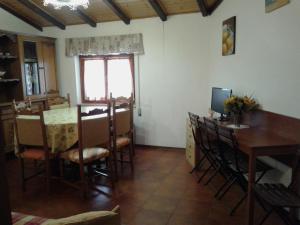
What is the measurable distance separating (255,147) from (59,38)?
4.45 m

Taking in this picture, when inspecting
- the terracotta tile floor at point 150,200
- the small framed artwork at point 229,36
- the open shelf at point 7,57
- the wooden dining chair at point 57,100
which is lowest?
the terracotta tile floor at point 150,200

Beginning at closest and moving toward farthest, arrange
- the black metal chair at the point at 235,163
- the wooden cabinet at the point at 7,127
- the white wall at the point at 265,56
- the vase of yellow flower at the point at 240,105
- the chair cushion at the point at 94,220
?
1. the chair cushion at the point at 94,220
2. the white wall at the point at 265,56
3. the black metal chair at the point at 235,163
4. the vase of yellow flower at the point at 240,105
5. the wooden cabinet at the point at 7,127

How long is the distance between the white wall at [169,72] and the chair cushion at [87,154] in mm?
1853

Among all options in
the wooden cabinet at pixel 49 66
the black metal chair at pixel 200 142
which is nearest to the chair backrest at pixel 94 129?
the black metal chair at pixel 200 142

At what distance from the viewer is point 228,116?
3385 mm

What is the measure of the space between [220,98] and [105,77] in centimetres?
248

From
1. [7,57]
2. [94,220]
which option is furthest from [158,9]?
[94,220]

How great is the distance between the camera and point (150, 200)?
108 inches

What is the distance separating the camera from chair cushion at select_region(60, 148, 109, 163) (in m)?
2.81

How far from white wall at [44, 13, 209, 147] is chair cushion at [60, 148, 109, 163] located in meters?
1.85

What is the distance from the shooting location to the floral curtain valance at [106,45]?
15.0ft

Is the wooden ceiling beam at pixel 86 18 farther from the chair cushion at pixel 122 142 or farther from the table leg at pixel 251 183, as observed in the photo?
the table leg at pixel 251 183

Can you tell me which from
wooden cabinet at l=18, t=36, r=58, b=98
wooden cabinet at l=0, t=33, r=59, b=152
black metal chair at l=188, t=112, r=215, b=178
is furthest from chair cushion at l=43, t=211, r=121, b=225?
wooden cabinet at l=18, t=36, r=58, b=98

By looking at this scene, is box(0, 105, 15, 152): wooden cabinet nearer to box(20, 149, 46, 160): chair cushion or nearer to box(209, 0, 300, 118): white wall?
box(20, 149, 46, 160): chair cushion
